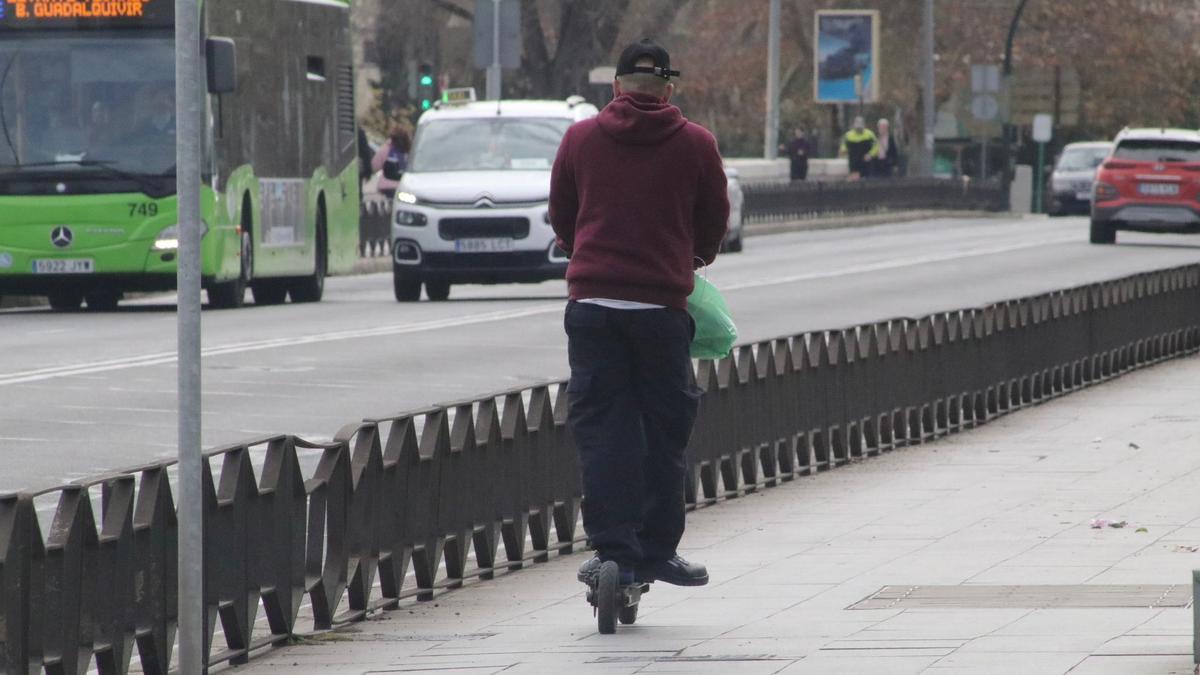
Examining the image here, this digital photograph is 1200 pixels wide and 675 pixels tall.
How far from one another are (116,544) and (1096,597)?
2993 mm

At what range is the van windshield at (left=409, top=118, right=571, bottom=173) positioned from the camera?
2759 centimetres

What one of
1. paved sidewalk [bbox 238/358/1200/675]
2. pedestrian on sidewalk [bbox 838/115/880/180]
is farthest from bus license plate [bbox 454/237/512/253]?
pedestrian on sidewalk [bbox 838/115/880/180]

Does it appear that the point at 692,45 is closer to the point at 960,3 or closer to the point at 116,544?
the point at 960,3

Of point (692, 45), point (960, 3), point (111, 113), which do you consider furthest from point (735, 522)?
point (692, 45)

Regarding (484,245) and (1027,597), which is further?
(484,245)

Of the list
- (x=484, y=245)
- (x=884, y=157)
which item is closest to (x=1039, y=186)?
(x=884, y=157)

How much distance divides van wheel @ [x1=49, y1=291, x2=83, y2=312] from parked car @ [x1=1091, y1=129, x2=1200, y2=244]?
59.4 feet

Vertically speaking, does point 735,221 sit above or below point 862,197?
above

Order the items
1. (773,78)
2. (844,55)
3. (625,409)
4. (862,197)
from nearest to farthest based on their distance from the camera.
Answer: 1. (625,409)
2. (862,197)
3. (773,78)
4. (844,55)

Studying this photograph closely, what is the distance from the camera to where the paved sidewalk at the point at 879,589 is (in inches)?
281

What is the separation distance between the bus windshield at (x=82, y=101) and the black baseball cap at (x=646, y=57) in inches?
672

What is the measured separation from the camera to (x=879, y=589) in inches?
343

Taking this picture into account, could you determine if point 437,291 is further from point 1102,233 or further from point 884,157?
point 884,157

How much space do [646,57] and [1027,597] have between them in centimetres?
201
